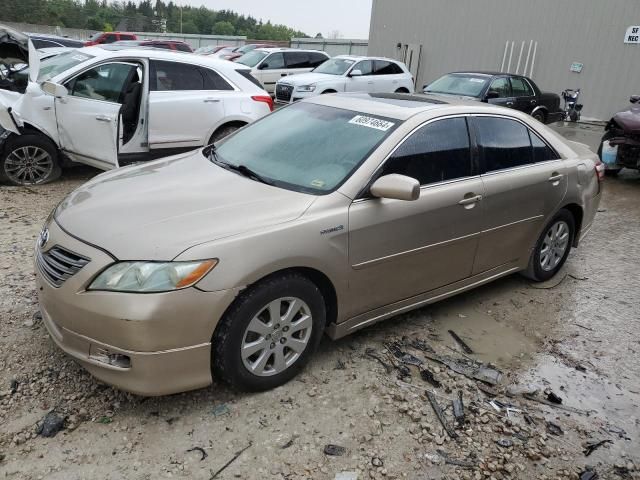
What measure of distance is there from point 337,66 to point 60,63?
9618 millimetres

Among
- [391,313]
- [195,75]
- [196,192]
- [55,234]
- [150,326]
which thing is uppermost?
[195,75]

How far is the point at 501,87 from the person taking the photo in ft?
38.6

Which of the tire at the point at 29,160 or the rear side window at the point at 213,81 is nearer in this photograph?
the tire at the point at 29,160

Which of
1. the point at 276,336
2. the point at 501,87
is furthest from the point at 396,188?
the point at 501,87

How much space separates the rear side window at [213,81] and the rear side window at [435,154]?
168 inches

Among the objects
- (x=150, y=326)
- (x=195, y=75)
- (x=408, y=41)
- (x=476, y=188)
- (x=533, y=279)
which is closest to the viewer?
(x=150, y=326)

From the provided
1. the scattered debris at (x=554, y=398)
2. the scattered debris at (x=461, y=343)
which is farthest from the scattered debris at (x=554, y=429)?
the scattered debris at (x=461, y=343)

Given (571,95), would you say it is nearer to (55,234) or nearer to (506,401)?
(506,401)

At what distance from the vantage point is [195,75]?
7031mm

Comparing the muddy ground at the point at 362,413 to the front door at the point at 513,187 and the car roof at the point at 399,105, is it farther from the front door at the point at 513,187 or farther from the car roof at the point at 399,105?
the car roof at the point at 399,105

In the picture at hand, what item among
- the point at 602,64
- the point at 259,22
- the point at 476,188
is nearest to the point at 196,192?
the point at 476,188

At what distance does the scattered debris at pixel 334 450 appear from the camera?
2635mm

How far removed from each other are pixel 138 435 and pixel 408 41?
70.7ft

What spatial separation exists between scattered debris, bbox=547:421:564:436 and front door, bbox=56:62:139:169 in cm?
513
